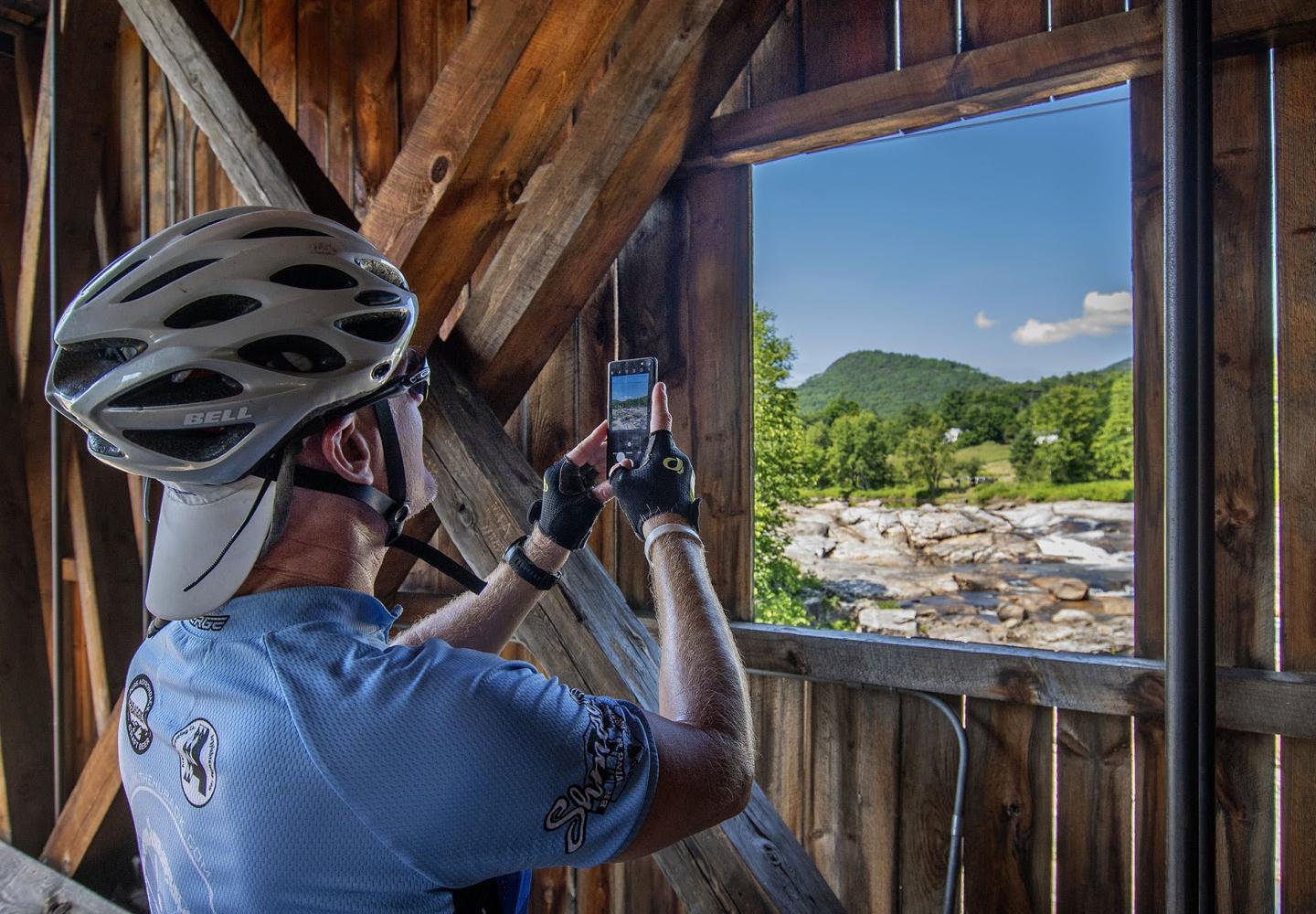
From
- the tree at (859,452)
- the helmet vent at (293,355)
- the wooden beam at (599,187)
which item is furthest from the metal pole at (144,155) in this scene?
the tree at (859,452)

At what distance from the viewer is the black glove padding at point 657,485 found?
1.21 meters

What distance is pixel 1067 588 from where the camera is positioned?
730 centimetres

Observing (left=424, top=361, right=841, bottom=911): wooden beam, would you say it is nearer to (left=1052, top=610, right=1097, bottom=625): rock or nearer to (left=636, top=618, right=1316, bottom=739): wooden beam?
(left=636, top=618, right=1316, bottom=739): wooden beam

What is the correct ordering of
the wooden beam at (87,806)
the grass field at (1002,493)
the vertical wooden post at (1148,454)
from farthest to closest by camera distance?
the grass field at (1002,493) < the wooden beam at (87,806) < the vertical wooden post at (1148,454)

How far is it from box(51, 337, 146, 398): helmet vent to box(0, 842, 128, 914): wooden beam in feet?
6.06

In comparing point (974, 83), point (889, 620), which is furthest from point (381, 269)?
point (889, 620)

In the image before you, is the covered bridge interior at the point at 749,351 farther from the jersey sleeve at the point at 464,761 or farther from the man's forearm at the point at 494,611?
the jersey sleeve at the point at 464,761

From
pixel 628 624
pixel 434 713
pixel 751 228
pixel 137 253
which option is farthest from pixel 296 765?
pixel 751 228

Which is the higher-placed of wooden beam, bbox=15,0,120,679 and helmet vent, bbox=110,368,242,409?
wooden beam, bbox=15,0,120,679

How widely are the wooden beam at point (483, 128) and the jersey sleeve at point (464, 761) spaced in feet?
3.50

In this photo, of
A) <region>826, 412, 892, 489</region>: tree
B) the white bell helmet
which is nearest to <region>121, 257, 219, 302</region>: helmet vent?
the white bell helmet

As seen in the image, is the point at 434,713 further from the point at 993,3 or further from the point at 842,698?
the point at 993,3

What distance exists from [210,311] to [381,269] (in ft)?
0.77

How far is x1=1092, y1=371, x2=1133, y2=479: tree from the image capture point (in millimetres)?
7332
